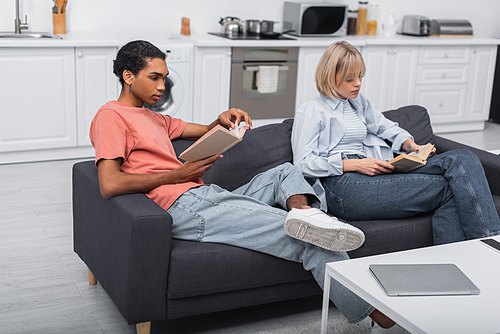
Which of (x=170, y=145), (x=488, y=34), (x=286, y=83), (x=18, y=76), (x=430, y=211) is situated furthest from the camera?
(x=488, y=34)

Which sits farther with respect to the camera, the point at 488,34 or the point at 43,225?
the point at 488,34

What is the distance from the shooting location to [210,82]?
4.43 m

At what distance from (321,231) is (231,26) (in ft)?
10.6

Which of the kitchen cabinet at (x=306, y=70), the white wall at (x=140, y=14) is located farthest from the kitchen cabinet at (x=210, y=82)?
the kitchen cabinet at (x=306, y=70)

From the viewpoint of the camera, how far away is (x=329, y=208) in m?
2.36

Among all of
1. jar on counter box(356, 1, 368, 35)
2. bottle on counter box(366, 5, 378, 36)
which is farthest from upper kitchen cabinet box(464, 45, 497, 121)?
jar on counter box(356, 1, 368, 35)

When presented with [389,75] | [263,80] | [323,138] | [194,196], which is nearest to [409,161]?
[323,138]

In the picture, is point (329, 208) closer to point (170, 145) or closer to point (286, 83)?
point (170, 145)

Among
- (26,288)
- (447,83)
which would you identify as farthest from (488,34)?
(26,288)

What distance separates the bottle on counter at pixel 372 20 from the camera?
5.36 m

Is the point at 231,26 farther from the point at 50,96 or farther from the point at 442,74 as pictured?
the point at 442,74

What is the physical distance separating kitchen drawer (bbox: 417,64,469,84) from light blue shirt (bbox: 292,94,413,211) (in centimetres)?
278

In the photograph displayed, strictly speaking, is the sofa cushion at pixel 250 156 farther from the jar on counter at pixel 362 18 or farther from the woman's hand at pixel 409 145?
the jar on counter at pixel 362 18

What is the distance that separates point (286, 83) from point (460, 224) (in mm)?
2727
